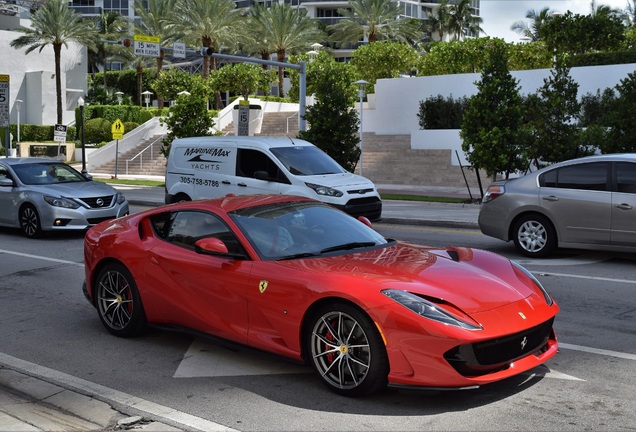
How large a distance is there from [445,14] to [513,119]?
74.0 metres

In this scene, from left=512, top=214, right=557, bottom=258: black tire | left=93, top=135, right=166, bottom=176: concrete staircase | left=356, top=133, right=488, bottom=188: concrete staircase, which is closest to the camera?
left=512, top=214, right=557, bottom=258: black tire

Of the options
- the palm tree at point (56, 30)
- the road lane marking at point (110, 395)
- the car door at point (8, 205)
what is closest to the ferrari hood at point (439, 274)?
the road lane marking at point (110, 395)

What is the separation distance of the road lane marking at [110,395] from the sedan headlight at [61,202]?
28.4 feet

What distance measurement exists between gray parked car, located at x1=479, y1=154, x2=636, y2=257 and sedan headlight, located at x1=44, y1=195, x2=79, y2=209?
7.60m

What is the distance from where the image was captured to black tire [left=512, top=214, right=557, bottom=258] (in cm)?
1255

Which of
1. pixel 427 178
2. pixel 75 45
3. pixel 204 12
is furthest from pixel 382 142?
pixel 75 45

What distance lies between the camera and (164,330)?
7406mm

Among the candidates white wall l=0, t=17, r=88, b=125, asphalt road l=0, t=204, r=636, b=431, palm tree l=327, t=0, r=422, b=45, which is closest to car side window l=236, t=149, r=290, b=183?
asphalt road l=0, t=204, r=636, b=431

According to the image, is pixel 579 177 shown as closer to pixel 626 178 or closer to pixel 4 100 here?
pixel 626 178

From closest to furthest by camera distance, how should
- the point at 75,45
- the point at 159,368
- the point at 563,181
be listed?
the point at 159,368 → the point at 563,181 → the point at 75,45

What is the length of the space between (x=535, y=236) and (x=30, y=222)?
9339 millimetres

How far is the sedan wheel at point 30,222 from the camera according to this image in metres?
15.8

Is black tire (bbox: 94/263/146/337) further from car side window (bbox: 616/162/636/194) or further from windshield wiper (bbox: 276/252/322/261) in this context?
car side window (bbox: 616/162/636/194)

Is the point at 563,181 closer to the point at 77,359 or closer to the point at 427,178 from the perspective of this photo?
the point at 77,359
